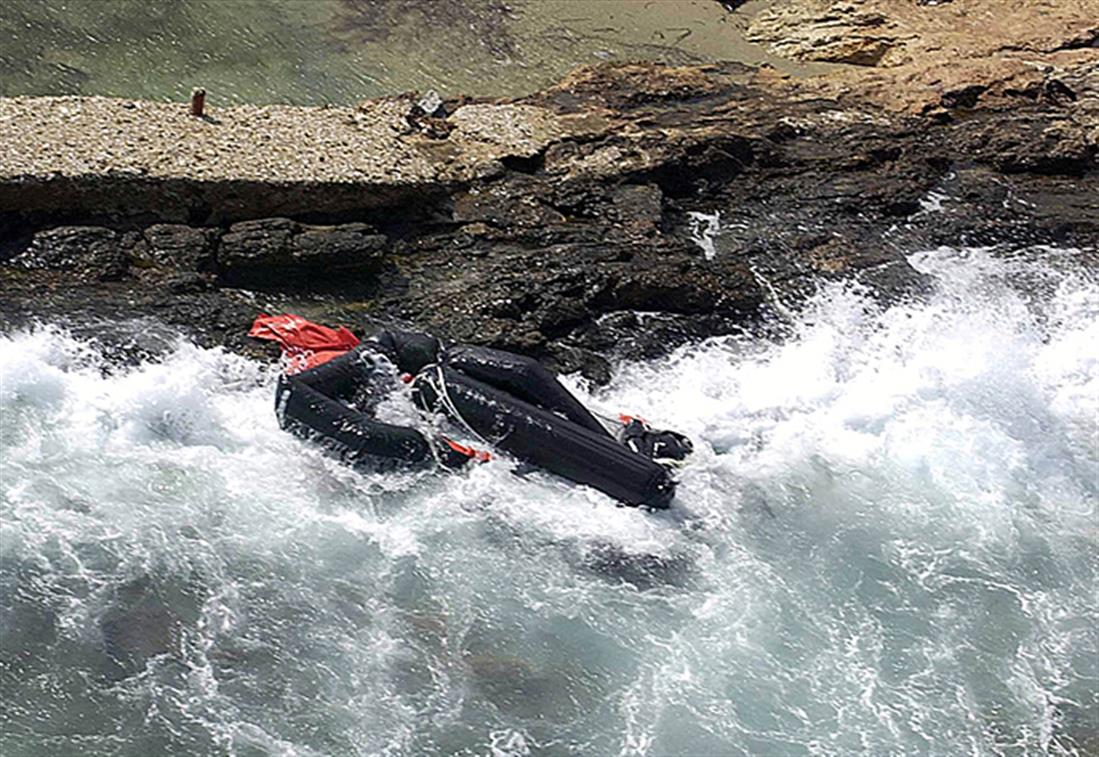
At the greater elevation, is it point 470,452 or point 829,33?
point 829,33

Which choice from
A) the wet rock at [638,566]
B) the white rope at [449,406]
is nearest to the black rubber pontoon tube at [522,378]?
the white rope at [449,406]

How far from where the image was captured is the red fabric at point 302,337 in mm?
10773

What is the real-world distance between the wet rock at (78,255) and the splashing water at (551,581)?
784 millimetres

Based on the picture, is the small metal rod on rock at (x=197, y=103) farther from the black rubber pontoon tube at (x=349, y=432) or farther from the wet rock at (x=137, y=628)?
the wet rock at (x=137, y=628)

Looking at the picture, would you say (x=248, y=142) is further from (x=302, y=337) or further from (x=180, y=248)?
(x=302, y=337)

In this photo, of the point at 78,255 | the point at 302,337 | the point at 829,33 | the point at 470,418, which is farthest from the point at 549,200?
the point at 829,33

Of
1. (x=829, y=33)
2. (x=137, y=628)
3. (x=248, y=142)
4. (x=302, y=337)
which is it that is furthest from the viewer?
(x=829, y=33)

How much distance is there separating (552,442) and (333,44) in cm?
802

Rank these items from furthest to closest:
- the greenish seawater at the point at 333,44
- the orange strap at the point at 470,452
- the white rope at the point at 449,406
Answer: the greenish seawater at the point at 333,44, the white rope at the point at 449,406, the orange strap at the point at 470,452

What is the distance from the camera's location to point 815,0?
1839cm

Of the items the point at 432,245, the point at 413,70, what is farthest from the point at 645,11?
the point at 432,245

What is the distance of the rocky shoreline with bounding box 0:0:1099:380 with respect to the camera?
37.4 feet

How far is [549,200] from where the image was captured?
42.1ft

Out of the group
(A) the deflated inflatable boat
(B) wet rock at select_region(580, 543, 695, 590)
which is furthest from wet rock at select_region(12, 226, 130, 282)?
(B) wet rock at select_region(580, 543, 695, 590)
